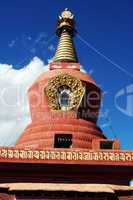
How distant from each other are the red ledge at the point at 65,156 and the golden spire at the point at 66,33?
36.0ft

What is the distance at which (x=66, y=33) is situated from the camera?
34062mm

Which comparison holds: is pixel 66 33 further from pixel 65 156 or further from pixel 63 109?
pixel 65 156

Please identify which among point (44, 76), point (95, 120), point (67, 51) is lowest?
point (95, 120)

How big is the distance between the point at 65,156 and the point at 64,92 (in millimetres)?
6575

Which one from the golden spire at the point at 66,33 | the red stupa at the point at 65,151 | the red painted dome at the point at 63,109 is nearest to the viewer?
the red stupa at the point at 65,151

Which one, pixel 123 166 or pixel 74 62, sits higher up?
pixel 74 62

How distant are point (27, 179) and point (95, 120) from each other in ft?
25.8

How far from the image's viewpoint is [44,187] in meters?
21.5

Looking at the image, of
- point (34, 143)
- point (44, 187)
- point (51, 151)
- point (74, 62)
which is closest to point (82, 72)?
point (74, 62)

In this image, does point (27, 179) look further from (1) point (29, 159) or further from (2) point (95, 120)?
(2) point (95, 120)

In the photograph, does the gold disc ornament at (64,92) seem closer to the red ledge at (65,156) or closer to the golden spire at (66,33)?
the golden spire at (66,33)

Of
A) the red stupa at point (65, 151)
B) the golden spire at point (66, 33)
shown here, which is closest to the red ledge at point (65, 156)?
the red stupa at point (65, 151)

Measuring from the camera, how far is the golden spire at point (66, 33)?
1301 inches

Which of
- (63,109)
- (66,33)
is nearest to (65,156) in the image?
(63,109)
